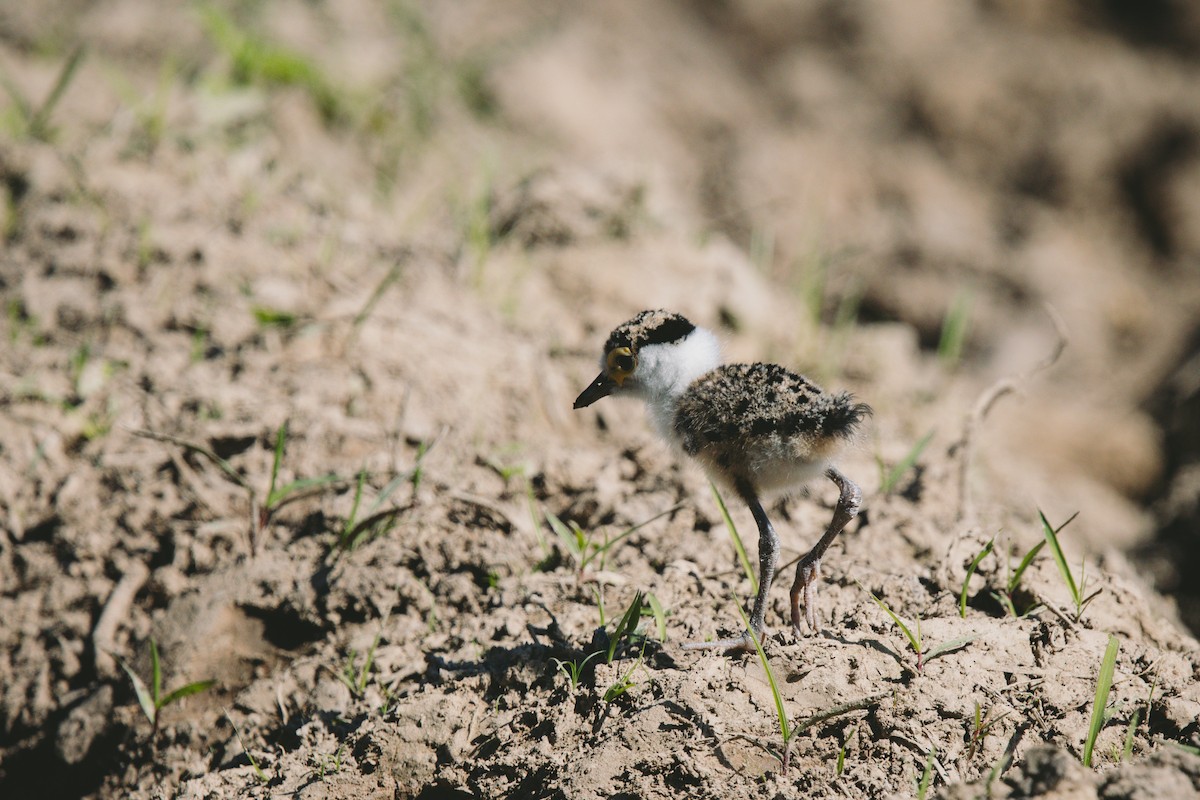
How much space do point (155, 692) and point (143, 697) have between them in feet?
0.13

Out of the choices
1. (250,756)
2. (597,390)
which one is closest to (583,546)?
(597,390)

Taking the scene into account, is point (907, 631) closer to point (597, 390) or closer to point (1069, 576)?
point (1069, 576)

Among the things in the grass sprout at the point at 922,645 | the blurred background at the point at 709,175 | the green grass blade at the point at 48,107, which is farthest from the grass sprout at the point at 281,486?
the green grass blade at the point at 48,107

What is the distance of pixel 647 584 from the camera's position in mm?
3176

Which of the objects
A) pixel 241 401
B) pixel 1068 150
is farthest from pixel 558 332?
pixel 1068 150

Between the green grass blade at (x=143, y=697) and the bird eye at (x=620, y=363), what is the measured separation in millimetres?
1816

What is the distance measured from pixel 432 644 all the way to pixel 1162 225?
256 inches

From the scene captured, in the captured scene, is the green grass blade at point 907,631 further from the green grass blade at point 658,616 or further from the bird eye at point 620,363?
the bird eye at point 620,363

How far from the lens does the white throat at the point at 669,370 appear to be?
127 inches

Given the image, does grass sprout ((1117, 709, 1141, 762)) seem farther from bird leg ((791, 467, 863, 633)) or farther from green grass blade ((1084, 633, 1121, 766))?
bird leg ((791, 467, 863, 633))

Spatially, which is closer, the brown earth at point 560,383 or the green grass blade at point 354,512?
the brown earth at point 560,383

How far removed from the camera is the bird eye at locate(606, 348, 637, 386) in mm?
3287

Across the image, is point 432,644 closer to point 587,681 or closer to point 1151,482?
point 587,681

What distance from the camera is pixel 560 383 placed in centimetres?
449
